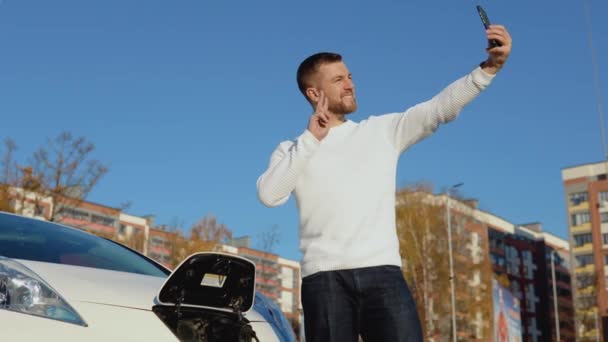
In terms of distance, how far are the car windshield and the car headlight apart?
413 millimetres

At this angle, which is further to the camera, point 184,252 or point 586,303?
point 586,303

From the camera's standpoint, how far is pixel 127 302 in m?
3.12

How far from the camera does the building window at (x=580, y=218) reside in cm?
9556

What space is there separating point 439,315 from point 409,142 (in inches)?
1989

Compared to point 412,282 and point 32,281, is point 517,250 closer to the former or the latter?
point 412,282

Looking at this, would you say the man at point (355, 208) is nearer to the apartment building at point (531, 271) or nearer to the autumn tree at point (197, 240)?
the autumn tree at point (197, 240)

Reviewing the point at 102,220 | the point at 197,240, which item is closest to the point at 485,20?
the point at 197,240

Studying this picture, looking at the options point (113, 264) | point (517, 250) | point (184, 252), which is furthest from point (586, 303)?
point (113, 264)

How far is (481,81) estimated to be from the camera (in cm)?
267

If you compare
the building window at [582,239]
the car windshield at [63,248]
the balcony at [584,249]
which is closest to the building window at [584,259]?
the balcony at [584,249]

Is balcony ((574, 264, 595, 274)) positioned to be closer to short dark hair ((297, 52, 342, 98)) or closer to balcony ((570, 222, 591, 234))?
balcony ((570, 222, 591, 234))

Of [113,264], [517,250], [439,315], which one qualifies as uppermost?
[517,250]

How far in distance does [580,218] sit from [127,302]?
9920 centimetres

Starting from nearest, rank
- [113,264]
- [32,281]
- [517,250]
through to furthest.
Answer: [32,281], [113,264], [517,250]
